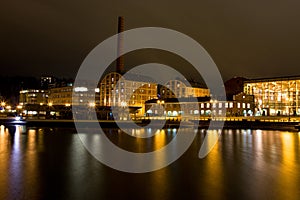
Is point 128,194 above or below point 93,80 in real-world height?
below

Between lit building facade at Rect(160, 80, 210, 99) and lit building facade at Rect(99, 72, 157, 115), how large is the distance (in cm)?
409

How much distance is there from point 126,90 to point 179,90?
15608 millimetres

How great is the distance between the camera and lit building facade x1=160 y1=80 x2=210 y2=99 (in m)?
88.9

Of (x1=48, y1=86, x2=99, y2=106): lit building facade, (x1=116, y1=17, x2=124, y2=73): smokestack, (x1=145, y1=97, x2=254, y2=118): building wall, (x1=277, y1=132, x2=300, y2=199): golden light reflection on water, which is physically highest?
(x1=116, y1=17, x2=124, y2=73): smokestack

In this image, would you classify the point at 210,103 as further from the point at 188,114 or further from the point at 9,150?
the point at 9,150

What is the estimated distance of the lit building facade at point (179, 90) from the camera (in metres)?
88.9

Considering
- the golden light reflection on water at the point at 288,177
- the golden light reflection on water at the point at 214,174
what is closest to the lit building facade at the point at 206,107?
the golden light reflection on water at the point at 214,174

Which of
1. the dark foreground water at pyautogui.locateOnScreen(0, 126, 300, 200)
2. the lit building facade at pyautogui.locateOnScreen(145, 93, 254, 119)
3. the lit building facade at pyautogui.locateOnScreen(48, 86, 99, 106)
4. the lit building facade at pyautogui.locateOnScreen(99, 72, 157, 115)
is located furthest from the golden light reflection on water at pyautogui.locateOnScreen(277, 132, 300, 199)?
the lit building facade at pyautogui.locateOnScreen(48, 86, 99, 106)

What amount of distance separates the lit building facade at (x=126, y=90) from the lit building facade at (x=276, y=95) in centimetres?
3014

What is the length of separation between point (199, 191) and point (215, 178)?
184 centimetres

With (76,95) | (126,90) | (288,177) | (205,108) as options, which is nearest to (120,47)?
(126,90)

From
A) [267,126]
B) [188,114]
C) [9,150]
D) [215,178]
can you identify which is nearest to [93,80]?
[188,114]

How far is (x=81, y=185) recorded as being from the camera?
9.22 metres

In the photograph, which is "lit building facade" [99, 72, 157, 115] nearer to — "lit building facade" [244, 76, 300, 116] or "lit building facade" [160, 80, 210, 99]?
"lit building facade" [160, 80, 210, 99]
